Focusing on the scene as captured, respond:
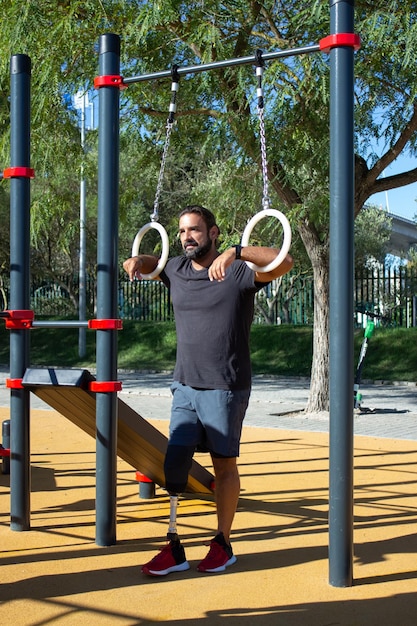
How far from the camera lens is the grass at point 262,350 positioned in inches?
714

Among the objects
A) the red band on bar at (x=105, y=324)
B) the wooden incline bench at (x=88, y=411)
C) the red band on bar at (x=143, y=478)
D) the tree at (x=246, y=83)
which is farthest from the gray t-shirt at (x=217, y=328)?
the tree at (x=246, y=83)

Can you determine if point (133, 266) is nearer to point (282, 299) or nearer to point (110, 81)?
point (110, 81)

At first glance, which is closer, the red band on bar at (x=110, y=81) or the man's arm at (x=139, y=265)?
the man's arm at (x=139, y=265)

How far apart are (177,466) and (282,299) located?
18.4 m

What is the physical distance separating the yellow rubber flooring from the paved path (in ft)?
8.73

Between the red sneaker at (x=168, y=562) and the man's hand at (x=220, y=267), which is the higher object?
the man's hand at (x=220, y=267)

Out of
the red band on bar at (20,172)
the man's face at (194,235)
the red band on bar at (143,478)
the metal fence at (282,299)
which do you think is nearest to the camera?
the man's face at (194,235)

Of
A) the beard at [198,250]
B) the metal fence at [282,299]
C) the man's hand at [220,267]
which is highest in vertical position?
the metal fence at [282,299]

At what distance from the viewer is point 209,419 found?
4.57 metres

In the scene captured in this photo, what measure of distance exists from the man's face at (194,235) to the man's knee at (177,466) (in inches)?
42.4

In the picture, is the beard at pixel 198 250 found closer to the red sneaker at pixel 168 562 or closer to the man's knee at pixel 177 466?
→ the man's knee at pixel 177 466

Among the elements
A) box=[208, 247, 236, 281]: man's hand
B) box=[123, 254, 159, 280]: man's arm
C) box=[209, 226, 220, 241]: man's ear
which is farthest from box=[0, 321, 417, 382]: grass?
box=[208, 247, 236, 281]: man's hand

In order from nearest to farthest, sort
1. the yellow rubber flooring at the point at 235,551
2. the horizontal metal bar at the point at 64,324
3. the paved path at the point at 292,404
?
the yellow rubber flooring at the point at 235,551, the horizontal metal bar at the point at 64,324, the paved path at the point at 292,404

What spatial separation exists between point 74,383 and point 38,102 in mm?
6296
